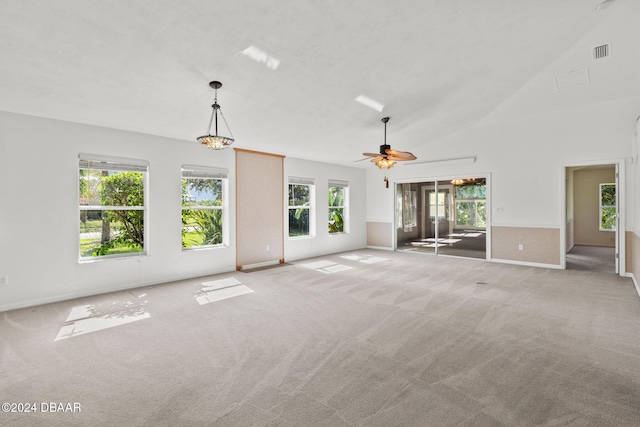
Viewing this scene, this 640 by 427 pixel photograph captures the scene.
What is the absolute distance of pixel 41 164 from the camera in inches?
162

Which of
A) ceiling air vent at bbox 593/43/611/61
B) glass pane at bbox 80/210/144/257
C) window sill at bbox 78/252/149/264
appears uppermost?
ceiling air vent at bbox 593/43/611/61

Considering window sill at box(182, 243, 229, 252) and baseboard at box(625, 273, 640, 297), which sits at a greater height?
window sill at box(182, 243, 229, 252)

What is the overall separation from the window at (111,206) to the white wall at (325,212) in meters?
3.10

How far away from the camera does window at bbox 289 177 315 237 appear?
7512mm

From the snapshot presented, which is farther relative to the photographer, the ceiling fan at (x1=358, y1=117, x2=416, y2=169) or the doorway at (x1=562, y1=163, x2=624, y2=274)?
the doorway at (x1=562, y1=163, x2=624, y2=274)

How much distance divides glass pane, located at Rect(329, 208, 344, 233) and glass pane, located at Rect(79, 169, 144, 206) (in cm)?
488

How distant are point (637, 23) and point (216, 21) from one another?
4.94m

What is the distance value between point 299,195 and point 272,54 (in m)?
4.56

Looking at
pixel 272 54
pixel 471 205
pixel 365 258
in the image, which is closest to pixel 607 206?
pixel 471 205

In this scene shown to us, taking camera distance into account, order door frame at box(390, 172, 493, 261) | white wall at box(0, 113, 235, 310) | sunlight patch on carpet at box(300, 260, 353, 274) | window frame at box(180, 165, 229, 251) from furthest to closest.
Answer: door frame at box(390, 172, 493, 261), sunlight patch on carpet at box(300, 260, 353, 274), window frame at box(180, 165, 229, 251), white wall at box(0, 113, 235, 310)

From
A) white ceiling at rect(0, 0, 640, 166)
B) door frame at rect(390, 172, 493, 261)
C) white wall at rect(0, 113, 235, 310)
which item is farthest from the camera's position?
door frame at rect(390, 172, 493, 261)

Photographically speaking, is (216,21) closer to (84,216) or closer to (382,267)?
(84,216)

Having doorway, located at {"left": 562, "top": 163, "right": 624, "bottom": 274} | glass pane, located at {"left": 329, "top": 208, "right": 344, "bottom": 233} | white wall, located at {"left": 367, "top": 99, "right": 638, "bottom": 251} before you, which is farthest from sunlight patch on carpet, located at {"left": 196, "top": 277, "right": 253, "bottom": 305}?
doorway, located at {"left": 562, "top": 163, "right": 624, "bottom": 274}

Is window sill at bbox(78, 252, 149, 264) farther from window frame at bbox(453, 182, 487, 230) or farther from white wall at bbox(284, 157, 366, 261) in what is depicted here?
window frame at bbox(453, 182, 487, 230)
